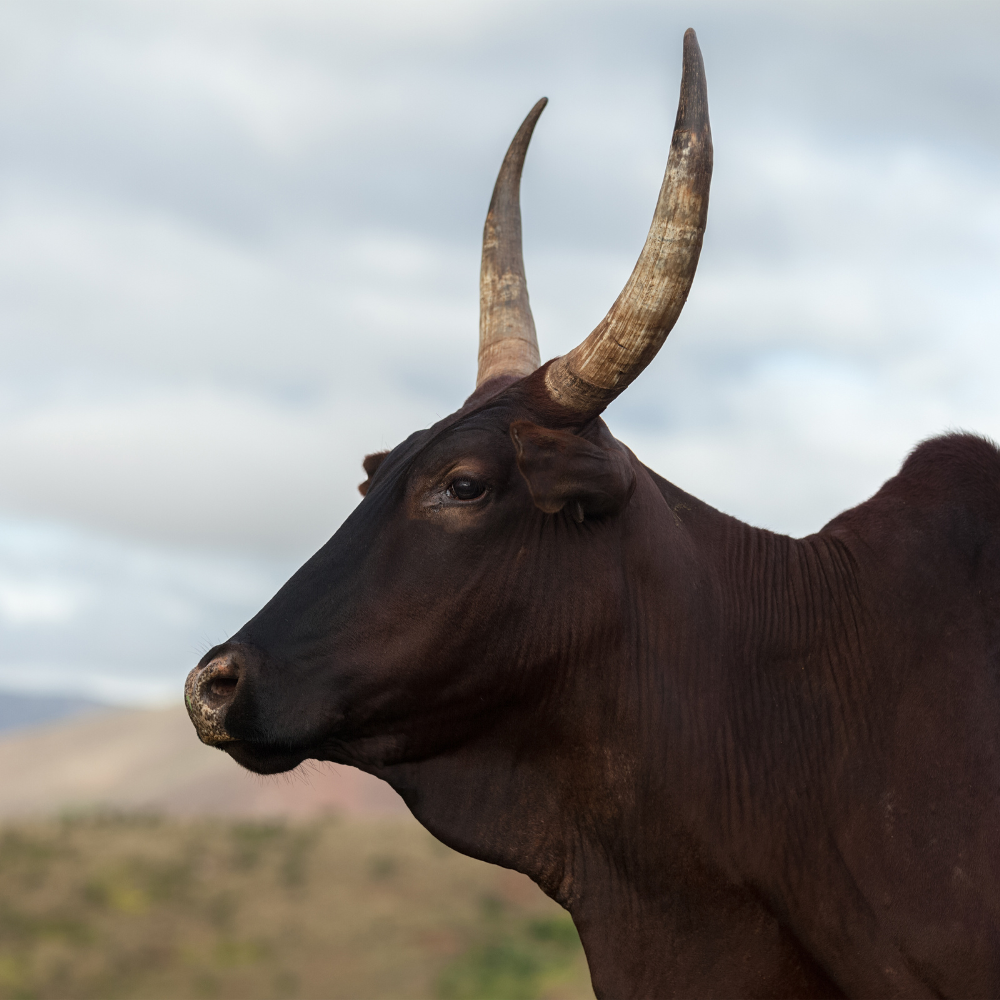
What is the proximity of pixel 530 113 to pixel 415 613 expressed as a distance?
3071mm

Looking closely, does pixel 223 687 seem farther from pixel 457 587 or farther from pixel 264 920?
pixel 264 920

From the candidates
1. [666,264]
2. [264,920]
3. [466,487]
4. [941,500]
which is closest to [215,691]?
[466,487]

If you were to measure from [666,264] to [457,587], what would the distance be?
1331 mm

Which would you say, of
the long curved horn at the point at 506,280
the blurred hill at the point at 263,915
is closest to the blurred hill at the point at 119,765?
the blurred hill at the point at 263,915

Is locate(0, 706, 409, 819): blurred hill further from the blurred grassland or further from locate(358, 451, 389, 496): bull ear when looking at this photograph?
locate(358, 451, 389, 496): bull ear

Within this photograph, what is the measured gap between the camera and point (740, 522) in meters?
5.29

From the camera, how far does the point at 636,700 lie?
4.70 m

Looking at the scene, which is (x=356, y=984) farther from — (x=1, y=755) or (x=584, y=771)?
(x=1, y=755)

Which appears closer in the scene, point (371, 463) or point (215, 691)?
point (215, 691)

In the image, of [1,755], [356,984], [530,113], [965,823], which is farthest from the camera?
[1,755]

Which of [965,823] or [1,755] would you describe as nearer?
Result: [965,823]

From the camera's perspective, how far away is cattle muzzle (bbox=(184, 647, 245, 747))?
441cm

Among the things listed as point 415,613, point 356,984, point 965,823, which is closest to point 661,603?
point 415,613

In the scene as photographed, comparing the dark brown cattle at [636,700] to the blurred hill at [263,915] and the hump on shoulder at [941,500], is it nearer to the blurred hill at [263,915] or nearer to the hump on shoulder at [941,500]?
the hump on shoulder at [941,500]
